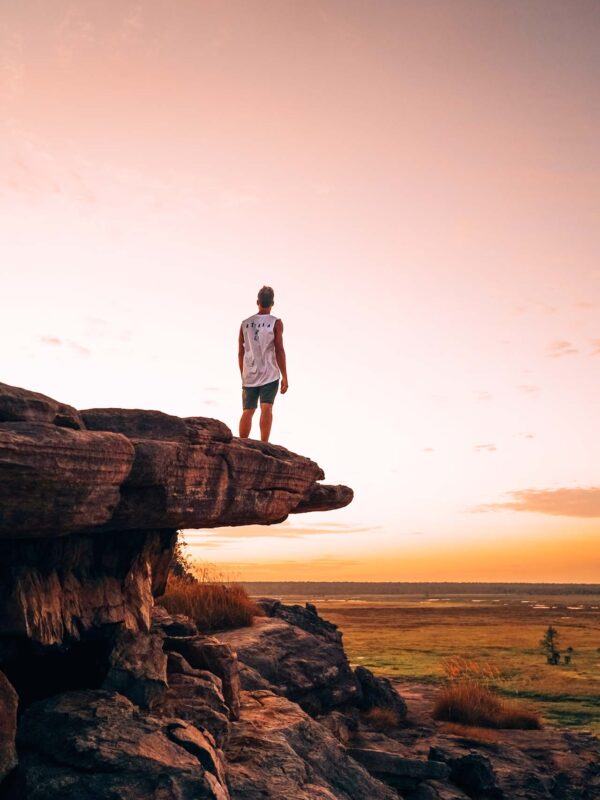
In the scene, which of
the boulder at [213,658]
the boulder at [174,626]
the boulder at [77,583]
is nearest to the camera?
the boulder at [77,583]

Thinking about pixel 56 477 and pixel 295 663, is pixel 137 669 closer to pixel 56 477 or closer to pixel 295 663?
pixel 56 477

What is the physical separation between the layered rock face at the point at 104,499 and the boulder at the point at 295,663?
3.73 meters

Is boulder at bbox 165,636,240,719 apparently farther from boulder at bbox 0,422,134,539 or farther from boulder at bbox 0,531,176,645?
boulder at bbox 0,422,134,539

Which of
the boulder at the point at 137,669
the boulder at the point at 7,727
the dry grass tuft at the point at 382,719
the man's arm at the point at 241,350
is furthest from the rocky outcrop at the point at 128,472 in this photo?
the dry grass tuft at the point at 382,719

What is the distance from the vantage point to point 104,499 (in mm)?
10039

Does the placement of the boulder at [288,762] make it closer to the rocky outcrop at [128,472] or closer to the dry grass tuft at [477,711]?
the rocky outcrop at [128,472]

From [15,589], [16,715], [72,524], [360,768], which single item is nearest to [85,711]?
[16,715]

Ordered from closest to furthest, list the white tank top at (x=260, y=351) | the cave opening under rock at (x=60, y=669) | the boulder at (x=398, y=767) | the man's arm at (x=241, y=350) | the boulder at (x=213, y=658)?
the cave opening under rock at (x=60, y=669)
the boulder at (x=213, y=658)
the boulder at (x=398, y=767)
the white tank top at (x=260, y=351)
the man's arm at (x=241, y=350)

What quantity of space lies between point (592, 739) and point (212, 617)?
1004 centimetres

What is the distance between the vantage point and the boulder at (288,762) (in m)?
10.5

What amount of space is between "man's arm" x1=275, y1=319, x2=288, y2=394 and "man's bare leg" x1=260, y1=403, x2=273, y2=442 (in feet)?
1.83

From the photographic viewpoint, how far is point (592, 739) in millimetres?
18016

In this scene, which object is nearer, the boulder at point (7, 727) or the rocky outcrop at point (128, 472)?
the boulder at point (7, 727)

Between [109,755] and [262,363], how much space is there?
871 centimetres
